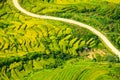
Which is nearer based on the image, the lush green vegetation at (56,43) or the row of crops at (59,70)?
the row of crops at (59,70)

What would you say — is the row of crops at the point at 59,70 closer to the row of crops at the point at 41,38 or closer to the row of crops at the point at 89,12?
the row of crops at the point at 41,38

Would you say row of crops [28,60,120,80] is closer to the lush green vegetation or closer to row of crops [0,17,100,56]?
the lush green vegetation

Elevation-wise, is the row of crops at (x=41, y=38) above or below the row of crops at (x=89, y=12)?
below

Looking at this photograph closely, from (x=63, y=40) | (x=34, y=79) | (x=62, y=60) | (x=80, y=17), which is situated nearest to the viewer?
(x=34, y=79)

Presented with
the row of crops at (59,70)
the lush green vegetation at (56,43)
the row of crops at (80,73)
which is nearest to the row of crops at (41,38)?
the lush green vegetation at (56,43)

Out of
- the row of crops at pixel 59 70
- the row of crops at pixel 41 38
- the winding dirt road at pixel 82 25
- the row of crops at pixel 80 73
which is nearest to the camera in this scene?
→ the row of crops at pixel 80 73

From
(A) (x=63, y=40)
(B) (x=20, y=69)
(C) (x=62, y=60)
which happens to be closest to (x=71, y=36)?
(A) (x=63, y=40)

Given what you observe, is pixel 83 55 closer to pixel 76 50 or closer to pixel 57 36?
pixel 76 50

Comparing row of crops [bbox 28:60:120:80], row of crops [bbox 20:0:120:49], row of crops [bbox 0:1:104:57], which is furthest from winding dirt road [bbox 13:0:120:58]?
row of crops [bbox 28:60:120:80]
